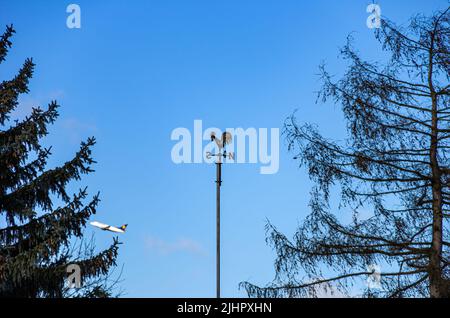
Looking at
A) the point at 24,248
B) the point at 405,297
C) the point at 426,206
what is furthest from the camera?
the point at 24,248

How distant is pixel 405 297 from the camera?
9.84m

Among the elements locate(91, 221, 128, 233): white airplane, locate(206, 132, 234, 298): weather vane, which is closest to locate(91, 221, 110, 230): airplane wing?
locate(91, 221, 128, 233): white airplane

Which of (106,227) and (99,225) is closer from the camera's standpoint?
(99,225)

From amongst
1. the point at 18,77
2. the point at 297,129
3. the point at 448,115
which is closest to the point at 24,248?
the point at 18,77

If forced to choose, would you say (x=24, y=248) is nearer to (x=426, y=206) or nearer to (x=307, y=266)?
(x=307, y=266)

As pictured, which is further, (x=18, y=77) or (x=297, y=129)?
(x=18, y=77)

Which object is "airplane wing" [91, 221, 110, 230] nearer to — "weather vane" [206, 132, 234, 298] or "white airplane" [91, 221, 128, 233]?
"white airplane" [91, 221, 128, 233]

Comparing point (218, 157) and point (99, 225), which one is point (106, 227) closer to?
point (99, 225)

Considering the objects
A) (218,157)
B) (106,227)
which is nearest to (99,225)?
(106,227)

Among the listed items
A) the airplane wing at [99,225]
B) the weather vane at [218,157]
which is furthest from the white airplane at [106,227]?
the weather vane at [218,157]

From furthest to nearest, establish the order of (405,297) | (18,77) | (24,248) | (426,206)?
(18,77), (24,248), (426,206), (405,297)

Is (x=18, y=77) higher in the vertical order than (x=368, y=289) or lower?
higher

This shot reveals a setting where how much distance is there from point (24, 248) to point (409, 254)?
361 inches

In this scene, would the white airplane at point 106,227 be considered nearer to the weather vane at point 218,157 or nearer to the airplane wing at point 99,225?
the airplane wing at point 99,225
